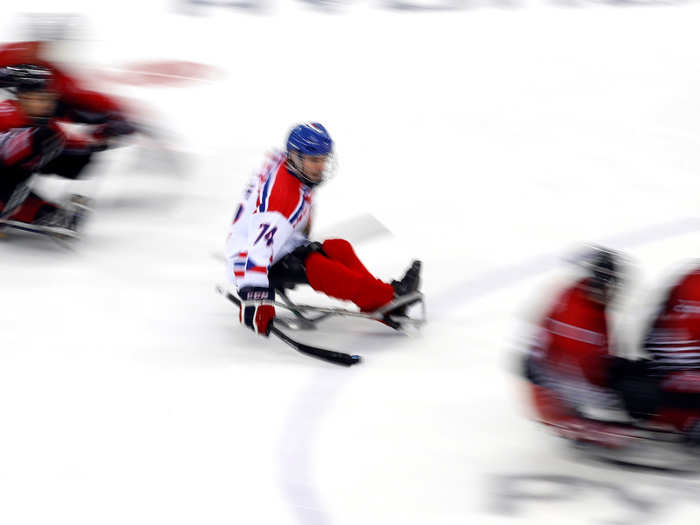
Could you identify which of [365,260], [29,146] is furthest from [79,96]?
[365,260]

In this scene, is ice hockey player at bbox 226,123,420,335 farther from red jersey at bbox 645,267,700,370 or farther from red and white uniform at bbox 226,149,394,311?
red jersey at bbox 645,267,700,370

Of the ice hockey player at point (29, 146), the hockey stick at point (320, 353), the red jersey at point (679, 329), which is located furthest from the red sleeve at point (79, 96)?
the red jersey at point (679, 329)

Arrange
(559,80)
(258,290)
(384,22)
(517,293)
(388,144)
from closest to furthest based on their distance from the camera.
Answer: (258,290) → (517,293) → (388,144) → (559,80) → (384,22)

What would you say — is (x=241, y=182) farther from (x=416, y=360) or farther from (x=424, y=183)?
(x=416, y=360)

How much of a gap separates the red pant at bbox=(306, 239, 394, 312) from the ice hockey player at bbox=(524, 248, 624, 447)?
1.16 m

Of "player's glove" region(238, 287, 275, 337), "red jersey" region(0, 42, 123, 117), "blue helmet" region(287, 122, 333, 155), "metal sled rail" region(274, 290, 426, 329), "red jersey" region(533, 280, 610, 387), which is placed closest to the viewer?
"red jersey" region(533, 280, 610, 387)

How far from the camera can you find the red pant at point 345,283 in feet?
14.4

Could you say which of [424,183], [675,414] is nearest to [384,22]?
[424,183]

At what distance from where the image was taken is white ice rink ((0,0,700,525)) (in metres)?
3.35

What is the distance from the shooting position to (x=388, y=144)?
22.8 ft

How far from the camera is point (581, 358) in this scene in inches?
131

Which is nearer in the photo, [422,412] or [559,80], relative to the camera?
[422,412]

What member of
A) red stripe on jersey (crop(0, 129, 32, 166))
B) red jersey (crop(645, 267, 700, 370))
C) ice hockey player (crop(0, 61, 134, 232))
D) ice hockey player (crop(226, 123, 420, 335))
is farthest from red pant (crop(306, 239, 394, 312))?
red stripe on jersey (crop(0, 129, 32, 166))

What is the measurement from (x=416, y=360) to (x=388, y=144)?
288 centimetres
